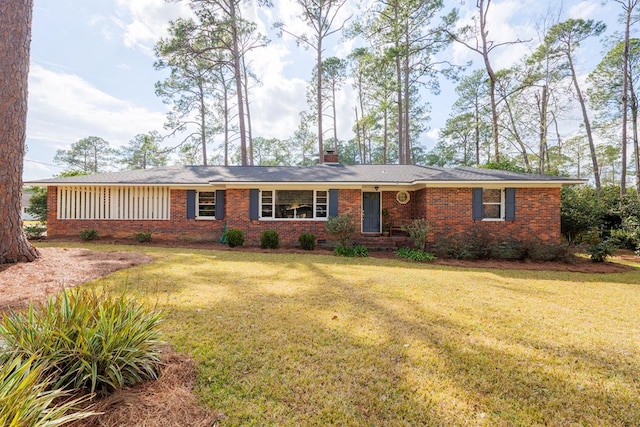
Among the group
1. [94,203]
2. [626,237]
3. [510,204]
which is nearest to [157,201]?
[94,203]

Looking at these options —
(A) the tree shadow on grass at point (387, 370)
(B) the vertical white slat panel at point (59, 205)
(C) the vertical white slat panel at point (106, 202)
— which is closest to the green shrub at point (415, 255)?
(A) the tree shadow on grass at point (387, 370)

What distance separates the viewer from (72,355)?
2.15 m

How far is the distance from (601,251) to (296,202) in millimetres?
11173

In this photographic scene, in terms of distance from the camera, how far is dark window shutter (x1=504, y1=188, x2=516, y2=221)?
1109 cm

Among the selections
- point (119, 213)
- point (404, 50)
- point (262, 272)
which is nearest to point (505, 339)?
point (262, 272)

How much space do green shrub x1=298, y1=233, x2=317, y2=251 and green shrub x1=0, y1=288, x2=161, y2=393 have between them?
27.7 ft

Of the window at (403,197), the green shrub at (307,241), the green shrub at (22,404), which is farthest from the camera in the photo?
the window at (403,197)

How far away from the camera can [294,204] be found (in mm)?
12188

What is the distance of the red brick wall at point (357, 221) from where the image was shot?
Result: 11.1 metres

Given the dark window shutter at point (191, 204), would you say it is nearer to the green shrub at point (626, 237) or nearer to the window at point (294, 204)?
the window at point (294, 204)

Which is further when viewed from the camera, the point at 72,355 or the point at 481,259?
the point at 481,259

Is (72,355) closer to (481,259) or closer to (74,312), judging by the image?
(74,312)

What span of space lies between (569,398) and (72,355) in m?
4.21

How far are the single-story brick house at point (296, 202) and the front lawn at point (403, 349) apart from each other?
17.7 ft
